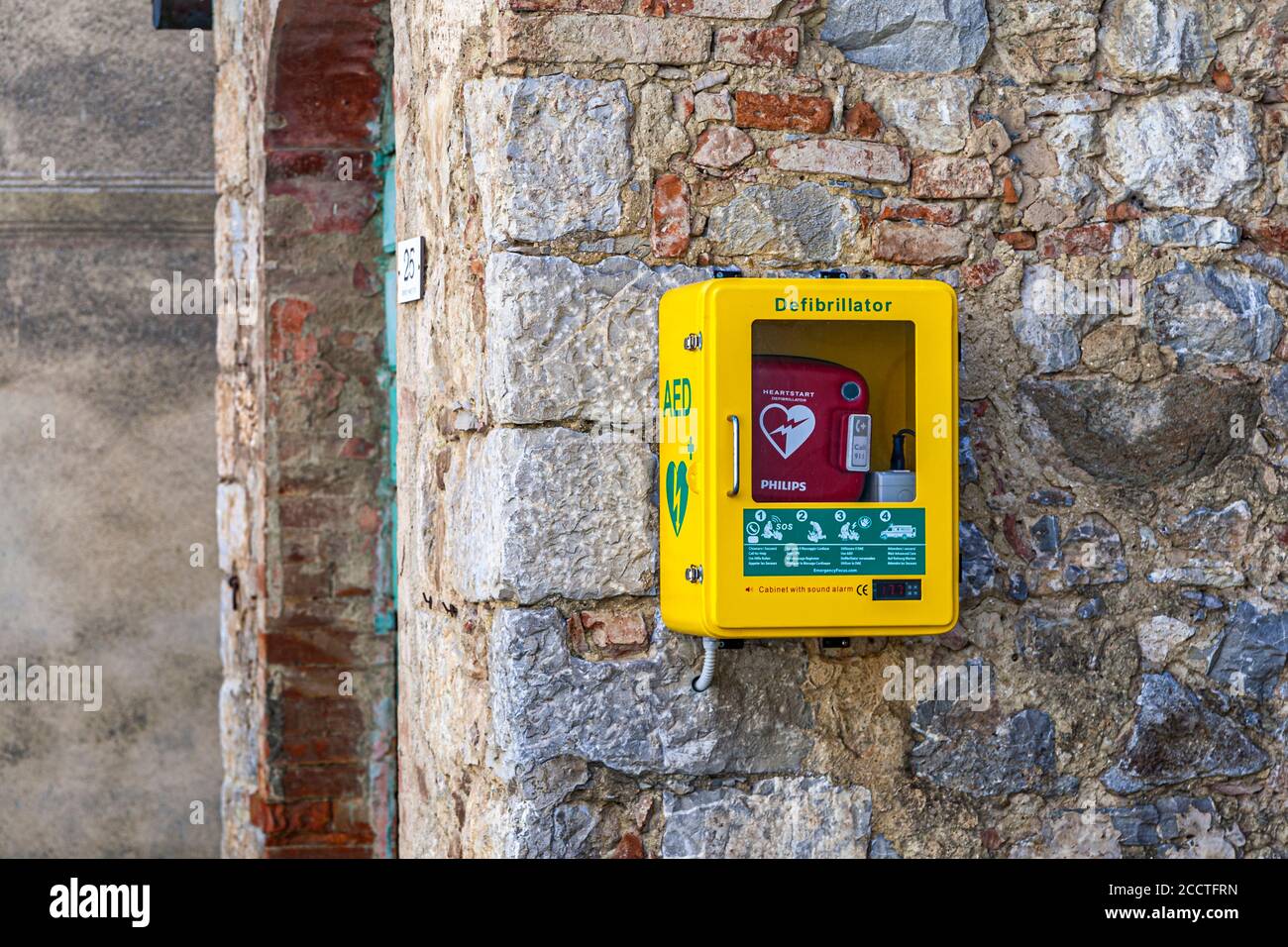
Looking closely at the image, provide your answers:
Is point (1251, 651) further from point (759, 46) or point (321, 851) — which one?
point (321, 851)

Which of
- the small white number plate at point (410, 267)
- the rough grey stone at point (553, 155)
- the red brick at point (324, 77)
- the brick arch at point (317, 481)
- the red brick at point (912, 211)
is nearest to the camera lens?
the rough grey stone at point (553, 155)

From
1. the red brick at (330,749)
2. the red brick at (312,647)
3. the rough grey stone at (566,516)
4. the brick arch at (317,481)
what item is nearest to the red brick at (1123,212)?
the rough grey stone at (566,516)

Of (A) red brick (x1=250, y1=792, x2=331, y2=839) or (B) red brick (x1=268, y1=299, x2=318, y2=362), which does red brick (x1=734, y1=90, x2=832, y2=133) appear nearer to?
(B) red brick (x1=268, y1=299, x2=318, y2=362)

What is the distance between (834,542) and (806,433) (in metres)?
0.17

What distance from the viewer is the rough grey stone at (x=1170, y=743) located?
2459 millimetres

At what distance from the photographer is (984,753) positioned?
7.97 ft

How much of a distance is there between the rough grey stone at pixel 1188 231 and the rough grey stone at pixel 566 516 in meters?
0.92

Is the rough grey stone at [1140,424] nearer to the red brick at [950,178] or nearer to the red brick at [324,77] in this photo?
the red brick at [950,178]

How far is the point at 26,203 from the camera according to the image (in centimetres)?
572

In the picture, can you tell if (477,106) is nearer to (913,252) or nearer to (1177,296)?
(913,252)

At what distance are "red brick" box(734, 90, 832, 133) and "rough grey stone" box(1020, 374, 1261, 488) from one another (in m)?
0.55

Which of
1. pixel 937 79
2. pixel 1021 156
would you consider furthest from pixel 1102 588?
pixel 937 79
